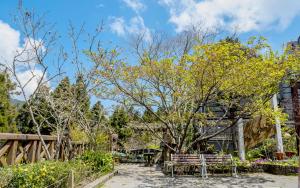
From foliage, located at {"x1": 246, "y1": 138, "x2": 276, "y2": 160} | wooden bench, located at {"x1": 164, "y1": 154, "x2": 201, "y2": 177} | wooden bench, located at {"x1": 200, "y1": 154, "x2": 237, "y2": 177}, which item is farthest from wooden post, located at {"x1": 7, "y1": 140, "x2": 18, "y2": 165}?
foliage, located at {"x1": 246, "y1": 138, "x2": 276, "y2": 160}

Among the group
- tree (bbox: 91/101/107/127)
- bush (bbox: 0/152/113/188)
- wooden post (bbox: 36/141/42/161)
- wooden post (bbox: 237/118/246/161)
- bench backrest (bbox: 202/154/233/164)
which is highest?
tree (bbox: 91/101/107/127)

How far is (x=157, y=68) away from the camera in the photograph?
11.2m

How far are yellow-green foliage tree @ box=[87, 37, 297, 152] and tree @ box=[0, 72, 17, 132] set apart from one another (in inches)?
426

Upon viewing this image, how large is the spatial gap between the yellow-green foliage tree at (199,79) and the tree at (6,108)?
10.8 m

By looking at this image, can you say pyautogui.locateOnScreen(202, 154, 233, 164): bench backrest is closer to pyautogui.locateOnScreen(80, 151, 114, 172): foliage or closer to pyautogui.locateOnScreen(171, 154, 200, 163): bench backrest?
pyautogui.locateOnScreen(171, 154, 200, 163): bench backrest

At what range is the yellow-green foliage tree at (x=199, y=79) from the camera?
950 centimetres

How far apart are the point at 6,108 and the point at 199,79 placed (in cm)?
1624

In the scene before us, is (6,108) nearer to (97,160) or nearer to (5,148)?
(97,160)

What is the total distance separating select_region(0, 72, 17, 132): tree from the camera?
19.7m

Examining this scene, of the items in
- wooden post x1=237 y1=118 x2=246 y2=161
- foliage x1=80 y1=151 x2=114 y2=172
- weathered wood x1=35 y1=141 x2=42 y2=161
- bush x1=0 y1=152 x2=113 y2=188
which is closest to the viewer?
bush x1=0 y1=152 x2=113 y2=188

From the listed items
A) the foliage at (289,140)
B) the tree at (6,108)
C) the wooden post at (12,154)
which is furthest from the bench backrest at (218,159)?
A: the tree at (6,108)

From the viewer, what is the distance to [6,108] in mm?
20359

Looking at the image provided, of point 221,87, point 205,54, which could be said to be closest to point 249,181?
point 221,87

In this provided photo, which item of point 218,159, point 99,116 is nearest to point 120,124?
point 99,116
